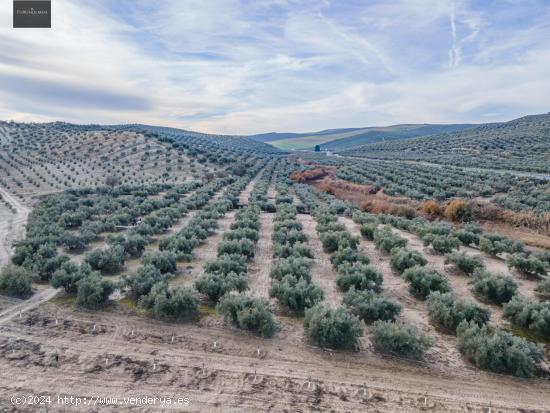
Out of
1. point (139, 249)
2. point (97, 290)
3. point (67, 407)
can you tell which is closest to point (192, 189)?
point (139, 249)

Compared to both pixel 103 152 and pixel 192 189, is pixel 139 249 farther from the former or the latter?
pixel 103 152

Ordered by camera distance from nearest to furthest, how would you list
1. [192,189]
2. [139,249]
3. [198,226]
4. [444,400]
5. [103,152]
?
[444,400] → [139,249] → [198,226] → [192,189] → [103,152]

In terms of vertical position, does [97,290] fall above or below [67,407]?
above

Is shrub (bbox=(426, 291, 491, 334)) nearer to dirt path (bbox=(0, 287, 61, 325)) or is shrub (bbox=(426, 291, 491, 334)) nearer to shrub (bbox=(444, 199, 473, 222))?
dirt path (bbox=(0, 287, 61, 325))

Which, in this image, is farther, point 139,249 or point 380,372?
point 139,249

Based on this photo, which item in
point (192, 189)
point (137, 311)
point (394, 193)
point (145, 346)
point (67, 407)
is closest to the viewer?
point (67, 407)

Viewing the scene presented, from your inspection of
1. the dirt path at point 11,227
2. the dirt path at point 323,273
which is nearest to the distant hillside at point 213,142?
the dirt path at point 11,227

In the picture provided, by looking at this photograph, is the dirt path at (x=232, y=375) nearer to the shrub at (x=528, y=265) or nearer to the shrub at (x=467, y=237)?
the shrub at (x=528, y=265)

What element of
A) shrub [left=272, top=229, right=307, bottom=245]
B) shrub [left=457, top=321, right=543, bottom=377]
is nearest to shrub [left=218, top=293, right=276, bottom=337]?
shrub [left=457, top=321, right=543, bottom=377]
